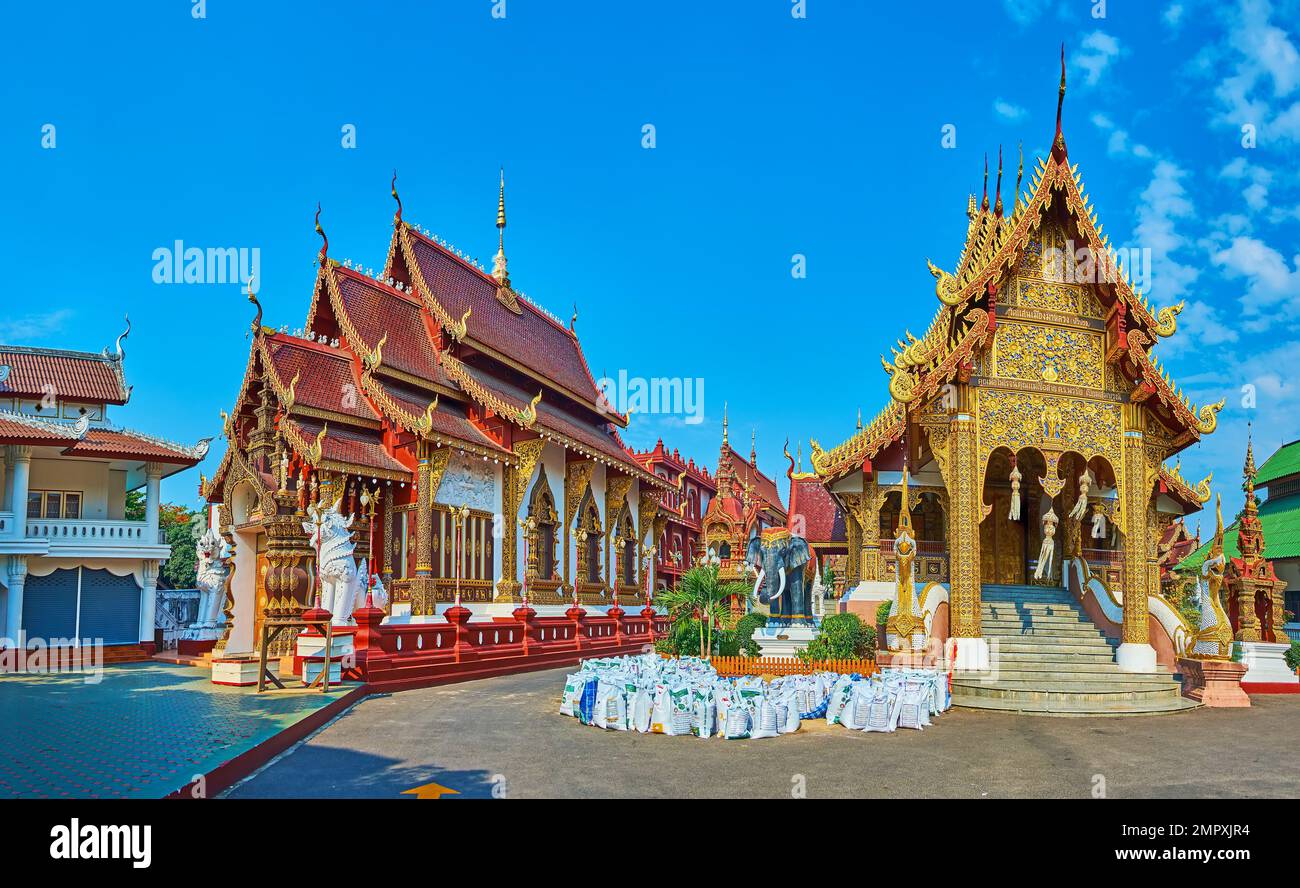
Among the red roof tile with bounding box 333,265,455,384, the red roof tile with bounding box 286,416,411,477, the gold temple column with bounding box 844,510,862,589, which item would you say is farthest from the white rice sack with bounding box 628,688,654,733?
the red roof tile with bounding box 333,265,455,384

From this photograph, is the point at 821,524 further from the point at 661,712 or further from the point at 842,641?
the point at 661,712

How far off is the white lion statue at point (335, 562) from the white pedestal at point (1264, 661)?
15118 millimetres

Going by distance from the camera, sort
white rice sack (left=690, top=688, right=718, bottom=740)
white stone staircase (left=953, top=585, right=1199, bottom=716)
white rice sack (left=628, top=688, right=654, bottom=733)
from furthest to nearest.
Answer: white stone staircase (left=953, top=585, right=1199, bottom=716) < white rice sack (left=628, top=688, right=654, bottom=733) < white rice sack (left=690, top=688, right=718, bottom=740)

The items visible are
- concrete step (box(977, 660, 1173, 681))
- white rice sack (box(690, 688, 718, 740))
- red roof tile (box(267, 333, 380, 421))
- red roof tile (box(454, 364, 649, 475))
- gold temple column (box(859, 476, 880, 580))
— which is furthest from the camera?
red roof tile (box(454, 364, 649, 475))

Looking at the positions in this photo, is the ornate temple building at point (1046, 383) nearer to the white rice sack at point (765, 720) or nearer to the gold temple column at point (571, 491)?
the white rice sack at point (765, 720)

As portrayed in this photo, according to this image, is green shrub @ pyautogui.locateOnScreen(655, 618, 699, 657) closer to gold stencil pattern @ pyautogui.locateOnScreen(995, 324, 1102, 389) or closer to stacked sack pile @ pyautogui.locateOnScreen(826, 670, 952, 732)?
stacked sack pile @ pyautogui.locateOnScreen(826, 670, 952, 732)

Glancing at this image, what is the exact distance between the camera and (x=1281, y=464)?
31484 mm

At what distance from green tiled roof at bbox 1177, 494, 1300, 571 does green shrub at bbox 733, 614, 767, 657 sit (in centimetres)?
1582

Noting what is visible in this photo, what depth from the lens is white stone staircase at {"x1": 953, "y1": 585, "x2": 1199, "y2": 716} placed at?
494 inches

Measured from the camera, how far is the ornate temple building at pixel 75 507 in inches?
772

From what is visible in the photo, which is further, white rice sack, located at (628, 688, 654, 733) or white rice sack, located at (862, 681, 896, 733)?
white rice sack, located at (862, 681, 896, 733)

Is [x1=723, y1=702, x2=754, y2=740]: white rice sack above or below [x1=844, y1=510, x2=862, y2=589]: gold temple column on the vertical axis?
below

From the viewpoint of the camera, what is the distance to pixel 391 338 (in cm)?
2183
